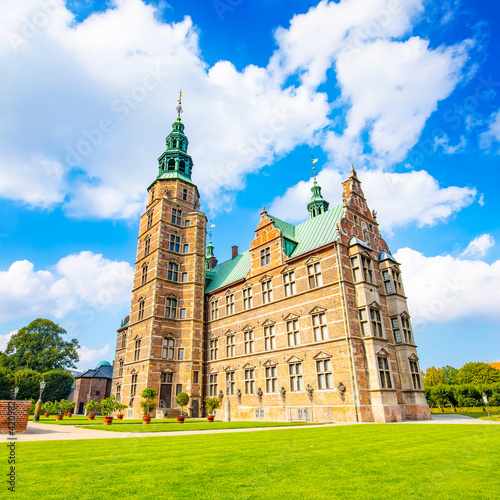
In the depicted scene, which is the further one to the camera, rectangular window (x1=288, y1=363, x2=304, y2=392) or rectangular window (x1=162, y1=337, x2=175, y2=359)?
rectangular window (x1=162, y1=337, x2=175, y2=359)

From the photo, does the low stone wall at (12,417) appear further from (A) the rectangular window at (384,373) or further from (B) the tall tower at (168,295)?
(A) the rectangular window at (384,373)

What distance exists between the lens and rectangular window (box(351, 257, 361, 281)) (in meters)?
27.9

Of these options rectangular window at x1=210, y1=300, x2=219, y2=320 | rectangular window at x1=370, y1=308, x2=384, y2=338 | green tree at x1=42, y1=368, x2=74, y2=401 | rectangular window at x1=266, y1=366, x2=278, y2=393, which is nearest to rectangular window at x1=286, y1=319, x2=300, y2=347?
rectangular window at x1=266, y1=366, x2=278, y2=393

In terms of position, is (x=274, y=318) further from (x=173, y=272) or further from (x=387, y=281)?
(x=173, y=272)

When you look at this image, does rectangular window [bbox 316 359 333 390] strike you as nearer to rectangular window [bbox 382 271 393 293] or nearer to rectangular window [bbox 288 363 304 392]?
rectangular window [bbox 288 363 304 392]

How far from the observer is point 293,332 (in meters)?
30.1

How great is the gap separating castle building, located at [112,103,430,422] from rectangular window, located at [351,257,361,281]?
0.27 ft

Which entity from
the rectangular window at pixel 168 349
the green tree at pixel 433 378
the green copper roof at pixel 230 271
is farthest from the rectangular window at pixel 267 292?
the green tree at pixel 433 378

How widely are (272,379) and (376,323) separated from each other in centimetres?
1031

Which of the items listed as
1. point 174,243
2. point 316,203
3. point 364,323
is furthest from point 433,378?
point 174,243

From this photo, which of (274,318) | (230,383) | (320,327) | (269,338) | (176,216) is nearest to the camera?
(320,327)

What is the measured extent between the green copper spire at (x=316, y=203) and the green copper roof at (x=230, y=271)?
700 inches

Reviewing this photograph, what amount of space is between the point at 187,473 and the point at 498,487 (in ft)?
17.6

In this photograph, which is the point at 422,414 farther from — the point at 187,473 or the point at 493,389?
the point at 493,389
